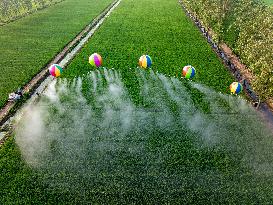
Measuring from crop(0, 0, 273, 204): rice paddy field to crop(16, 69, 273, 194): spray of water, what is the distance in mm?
65

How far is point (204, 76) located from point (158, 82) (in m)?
4.56

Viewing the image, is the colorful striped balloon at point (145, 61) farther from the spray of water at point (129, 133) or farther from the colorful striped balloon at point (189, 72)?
the colorful striped balloon at point (189, 72)

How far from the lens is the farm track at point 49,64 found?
891 inches

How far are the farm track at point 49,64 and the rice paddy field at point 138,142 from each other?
101cm

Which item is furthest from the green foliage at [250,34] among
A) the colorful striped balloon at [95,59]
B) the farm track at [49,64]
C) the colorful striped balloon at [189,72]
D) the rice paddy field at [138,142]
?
the farm track at [49,64]

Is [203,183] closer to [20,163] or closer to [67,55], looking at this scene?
[20,163]

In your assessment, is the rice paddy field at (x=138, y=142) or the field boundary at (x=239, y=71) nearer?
the rice paddy field at (x=138, y=142)

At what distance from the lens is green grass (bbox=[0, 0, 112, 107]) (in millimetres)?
30170

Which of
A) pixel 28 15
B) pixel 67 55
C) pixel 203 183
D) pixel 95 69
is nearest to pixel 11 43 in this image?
pixel 67 55

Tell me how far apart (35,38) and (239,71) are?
2567cm

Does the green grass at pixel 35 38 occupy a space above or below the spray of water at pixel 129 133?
above

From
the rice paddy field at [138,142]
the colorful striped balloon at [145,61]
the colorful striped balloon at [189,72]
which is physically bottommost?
the rice paddy field at [138,142]

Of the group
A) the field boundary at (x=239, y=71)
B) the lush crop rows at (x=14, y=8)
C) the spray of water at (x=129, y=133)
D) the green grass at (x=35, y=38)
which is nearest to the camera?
the spray of water at (x=129, y=133)

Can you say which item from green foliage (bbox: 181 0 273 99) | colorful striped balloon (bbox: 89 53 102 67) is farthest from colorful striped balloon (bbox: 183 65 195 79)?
colorful striped balloon (bbox: 89 53 102 67)
